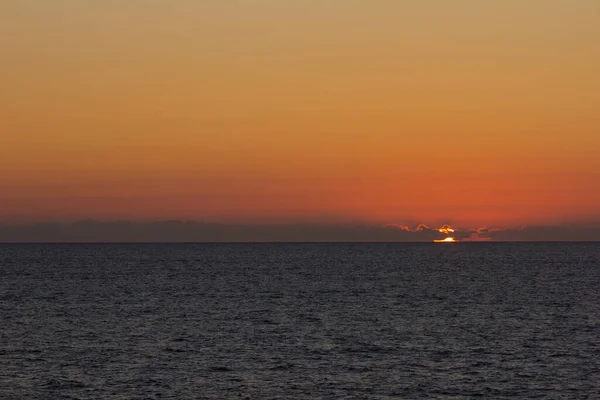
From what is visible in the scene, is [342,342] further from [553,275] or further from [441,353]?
[553,275]

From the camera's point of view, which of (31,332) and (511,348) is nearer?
(511,348)

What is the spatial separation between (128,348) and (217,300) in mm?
51566

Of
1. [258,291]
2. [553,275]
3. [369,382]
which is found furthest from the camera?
[553,275]

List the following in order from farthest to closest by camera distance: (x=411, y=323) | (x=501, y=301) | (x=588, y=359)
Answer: (x=501, y=301)
(x=411, y=323)
(x=588, y=359)

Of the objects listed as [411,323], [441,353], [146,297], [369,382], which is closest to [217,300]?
[146,297]

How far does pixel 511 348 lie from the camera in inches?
2950

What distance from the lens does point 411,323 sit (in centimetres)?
9394

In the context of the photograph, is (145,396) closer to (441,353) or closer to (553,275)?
(441,353)

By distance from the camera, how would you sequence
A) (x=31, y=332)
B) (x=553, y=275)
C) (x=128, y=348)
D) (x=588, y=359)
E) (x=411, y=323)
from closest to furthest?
(x=588, y=359), (x=128, y=348), (x=31, y=332), (x=411, y=323), (x=553, y=275)

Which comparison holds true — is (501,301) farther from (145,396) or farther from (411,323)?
(145,396)

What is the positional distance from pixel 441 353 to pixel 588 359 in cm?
1259

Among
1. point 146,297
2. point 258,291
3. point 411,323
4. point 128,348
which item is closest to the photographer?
point 128,348

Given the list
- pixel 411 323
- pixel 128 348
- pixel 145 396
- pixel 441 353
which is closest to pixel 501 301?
pixel 411 323

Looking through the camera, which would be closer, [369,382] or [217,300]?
[369,382]
